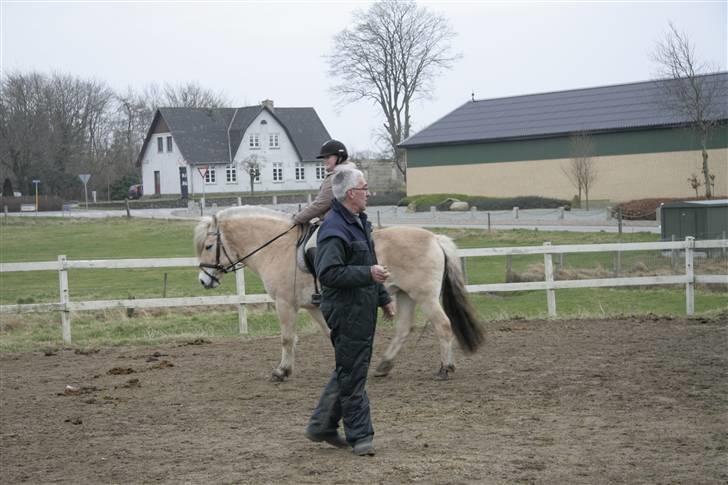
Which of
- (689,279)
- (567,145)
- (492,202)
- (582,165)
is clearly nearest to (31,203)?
(492,202)

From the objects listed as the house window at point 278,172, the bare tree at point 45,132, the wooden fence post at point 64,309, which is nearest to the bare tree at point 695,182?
the wooden fence post at point 64,309

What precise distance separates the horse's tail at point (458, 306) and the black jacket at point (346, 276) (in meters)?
3.27

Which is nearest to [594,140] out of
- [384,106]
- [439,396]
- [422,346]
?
[384,106]

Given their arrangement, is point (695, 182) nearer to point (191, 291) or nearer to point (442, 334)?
point (191, 291)

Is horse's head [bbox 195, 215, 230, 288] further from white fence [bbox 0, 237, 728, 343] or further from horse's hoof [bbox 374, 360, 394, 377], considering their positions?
white fence [bbox 0, 237, 728, 343]

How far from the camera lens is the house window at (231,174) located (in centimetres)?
7206

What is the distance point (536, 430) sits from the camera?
6.27m

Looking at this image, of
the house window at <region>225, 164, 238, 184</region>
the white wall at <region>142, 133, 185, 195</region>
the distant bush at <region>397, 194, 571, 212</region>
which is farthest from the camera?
the house window at <region>225, 164, 238, 184</region>

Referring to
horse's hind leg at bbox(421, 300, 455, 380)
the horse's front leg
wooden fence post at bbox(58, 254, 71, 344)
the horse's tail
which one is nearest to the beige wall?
wooden fence post at bbox(58, 254, 71, 344)

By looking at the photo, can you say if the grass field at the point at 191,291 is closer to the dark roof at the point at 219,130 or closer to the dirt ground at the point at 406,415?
the dirt ground at the point at 406,415

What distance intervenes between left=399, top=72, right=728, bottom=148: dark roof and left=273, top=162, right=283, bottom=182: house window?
2240 centimetres

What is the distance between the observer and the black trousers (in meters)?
5.72

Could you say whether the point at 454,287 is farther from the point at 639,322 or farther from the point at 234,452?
the point at 639,322

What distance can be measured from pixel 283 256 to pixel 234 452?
3.34 m
